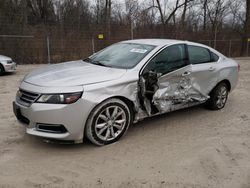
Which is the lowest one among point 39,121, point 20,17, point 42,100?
point 39,121

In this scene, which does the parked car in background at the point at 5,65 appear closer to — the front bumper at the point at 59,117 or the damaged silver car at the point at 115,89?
the damaged silver car at the point at 115,89

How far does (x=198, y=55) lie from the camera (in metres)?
4.89

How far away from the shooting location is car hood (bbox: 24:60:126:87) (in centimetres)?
336

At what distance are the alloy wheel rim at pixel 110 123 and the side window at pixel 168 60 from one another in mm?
848

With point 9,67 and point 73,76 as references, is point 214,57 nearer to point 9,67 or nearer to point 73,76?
point 73,76

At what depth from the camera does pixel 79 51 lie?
15.1 metres

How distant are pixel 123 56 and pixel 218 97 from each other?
2.39m

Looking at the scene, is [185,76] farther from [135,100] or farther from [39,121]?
[39,121]

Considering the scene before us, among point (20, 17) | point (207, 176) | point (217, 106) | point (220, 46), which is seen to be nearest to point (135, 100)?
point (207, 176)

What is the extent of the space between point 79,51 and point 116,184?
13084 millimetres

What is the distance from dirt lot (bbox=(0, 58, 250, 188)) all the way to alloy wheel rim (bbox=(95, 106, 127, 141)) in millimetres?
182

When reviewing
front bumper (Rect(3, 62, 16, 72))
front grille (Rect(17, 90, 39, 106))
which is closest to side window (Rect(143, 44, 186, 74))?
front grille (Rect(17, 90, 39, 106))

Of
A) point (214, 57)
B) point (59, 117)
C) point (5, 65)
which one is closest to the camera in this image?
point (59, 117)

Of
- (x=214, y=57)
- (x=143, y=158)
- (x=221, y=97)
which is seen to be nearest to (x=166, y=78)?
(x=143, y=158)
